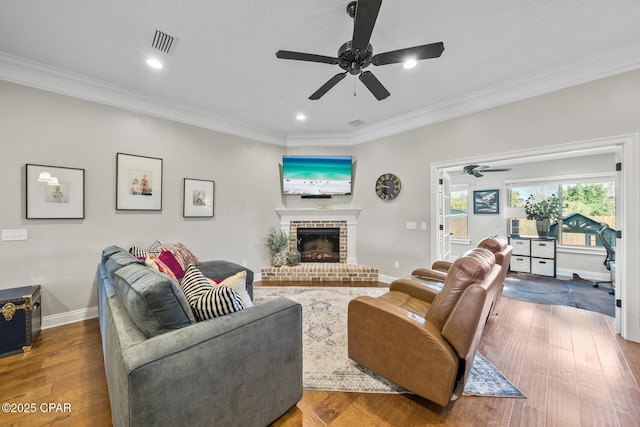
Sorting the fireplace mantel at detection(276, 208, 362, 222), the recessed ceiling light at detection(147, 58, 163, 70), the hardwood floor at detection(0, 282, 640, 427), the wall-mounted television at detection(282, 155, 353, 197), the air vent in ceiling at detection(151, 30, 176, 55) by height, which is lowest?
the hardwood floor at detection(0, 282, 640, 427)

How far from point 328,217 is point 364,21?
355 cm

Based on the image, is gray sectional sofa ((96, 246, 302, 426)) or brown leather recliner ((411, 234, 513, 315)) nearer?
gray sectional sofa ((96, 246, 302, 426))

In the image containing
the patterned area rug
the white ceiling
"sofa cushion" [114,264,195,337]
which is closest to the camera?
"sofa cushion" [114,264,195,337]

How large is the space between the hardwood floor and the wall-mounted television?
3.23 meters

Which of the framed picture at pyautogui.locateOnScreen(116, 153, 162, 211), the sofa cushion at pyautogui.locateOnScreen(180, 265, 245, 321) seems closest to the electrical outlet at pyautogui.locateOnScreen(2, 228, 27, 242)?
the framed picture at pyautogui.locateOnScreen(116, 153, 162, 211)

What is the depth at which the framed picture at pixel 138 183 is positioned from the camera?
313 centimetres

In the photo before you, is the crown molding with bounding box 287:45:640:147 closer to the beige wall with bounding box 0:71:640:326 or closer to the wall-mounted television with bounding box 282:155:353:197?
the beige wall with bounding box 0:71:640:326

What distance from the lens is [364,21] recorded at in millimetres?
1598

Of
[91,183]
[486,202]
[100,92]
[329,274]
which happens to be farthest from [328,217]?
[486,202]

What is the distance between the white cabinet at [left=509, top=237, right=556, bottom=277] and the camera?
191 inches

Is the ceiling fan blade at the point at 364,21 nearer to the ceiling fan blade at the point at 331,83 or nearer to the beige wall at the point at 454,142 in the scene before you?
the ceiling fan blade at the point at 331,83

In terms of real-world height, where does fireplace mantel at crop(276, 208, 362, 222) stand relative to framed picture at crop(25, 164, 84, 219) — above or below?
below

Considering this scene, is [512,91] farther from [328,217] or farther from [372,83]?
[328,217]

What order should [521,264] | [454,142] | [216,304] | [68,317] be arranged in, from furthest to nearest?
[521,264], [454,142], [68,317], [216,304]
